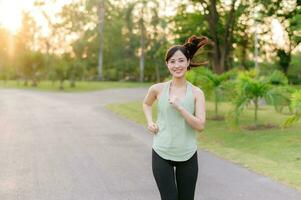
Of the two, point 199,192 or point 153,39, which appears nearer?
point 199,192

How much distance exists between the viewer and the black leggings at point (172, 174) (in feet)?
13.2

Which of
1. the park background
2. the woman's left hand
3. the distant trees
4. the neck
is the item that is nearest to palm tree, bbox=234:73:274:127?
the park background

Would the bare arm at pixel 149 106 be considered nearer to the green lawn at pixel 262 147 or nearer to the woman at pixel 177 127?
the woman at pixel 177 127

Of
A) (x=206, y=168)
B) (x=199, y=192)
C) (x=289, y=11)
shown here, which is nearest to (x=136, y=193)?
(x=199, y=192)

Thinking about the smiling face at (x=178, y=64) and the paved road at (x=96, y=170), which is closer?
the smiling face at (x=178, y=64)

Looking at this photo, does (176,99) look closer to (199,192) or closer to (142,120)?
(199,192)

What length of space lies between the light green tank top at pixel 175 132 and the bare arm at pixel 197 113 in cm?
5

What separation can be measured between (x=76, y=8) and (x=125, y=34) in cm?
768

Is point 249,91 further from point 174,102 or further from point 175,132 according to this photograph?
point 174,102

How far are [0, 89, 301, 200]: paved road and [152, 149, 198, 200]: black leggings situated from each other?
2.60 meters

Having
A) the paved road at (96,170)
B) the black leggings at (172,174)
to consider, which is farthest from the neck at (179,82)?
the paved road at (96,170)

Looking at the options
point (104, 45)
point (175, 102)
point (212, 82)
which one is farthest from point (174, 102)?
point (104, 45)

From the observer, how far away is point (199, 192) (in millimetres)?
6961

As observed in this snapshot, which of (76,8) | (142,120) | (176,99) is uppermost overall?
(76,8)
